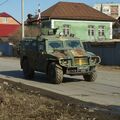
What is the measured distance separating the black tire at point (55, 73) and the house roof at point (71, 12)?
46.3m

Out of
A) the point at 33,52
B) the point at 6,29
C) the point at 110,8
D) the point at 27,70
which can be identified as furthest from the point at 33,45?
the point at 110,8

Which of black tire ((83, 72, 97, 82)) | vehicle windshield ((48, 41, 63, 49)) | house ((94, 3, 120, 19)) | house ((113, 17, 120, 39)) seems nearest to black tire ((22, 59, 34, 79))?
vehicle windshield ((48, 41, 63, 49))

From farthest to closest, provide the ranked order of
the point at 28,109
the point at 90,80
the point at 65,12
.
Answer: the point at 65,12
the point at 90,80
the point at 28,109

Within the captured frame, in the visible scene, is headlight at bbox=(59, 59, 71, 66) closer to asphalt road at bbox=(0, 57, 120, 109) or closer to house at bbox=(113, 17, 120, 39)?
asphalt road at bbox=(0, 57, 120, 109)

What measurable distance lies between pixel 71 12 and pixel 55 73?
49548 millimetres

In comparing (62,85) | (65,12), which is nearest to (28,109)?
(62,85)

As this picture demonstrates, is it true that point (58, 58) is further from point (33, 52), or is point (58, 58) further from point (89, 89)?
point (33, 52)

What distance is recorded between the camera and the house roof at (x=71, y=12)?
66.3m

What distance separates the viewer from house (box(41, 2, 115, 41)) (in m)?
66.2

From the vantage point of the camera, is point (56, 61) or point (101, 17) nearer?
point (56, 61)

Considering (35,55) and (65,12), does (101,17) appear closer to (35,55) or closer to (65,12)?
(65,12)

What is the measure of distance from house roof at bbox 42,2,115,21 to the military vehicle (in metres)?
44.2

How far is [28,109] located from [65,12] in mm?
57008

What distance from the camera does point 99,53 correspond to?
34469mm
